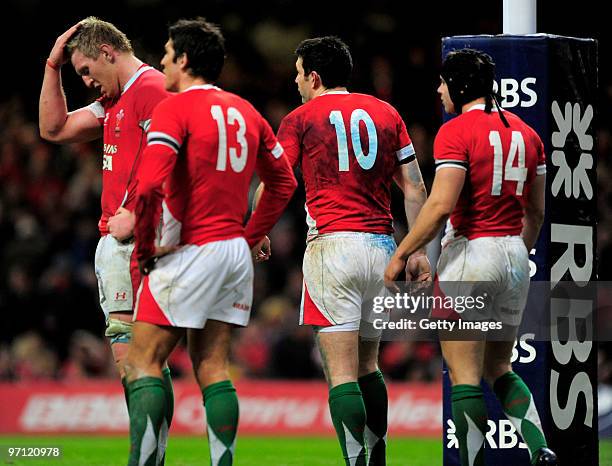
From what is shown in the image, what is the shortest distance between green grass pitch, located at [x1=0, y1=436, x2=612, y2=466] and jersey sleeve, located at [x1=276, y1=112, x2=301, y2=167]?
262cm

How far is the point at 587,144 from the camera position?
693 centimetres

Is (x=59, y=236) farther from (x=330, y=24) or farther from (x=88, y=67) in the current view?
(x=88, y=67)

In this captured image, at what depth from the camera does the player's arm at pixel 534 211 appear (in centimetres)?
594

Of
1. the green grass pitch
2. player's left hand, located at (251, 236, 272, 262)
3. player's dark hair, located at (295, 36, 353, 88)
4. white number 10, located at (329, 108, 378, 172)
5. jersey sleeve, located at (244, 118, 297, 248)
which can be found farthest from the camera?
the green grass pitch

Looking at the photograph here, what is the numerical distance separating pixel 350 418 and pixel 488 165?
→ 1.38m

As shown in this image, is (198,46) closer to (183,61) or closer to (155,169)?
(183,61)

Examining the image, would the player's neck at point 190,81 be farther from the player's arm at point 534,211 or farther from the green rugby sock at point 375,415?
the green rugby sock at point 375,415

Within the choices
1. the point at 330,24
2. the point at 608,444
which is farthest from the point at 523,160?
the point at 330,24

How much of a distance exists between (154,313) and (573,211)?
9.32 ft

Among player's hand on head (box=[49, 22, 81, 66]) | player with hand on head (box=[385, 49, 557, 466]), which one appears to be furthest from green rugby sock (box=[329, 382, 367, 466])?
player's hand on head (box=[49, 22, 81, 66])

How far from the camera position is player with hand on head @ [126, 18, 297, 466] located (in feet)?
16.4

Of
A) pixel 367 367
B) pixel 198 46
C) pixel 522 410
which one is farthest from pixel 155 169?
pixel 522 410

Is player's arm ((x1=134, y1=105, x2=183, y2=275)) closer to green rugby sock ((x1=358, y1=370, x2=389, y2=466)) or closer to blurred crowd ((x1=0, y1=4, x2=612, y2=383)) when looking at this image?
green rugby sock ((x1=358, y1=370, x2=389, y2=466))

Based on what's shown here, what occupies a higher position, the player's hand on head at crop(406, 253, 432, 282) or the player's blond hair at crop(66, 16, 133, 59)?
the player's blond hair at crop(66, 16, 133, 59)
